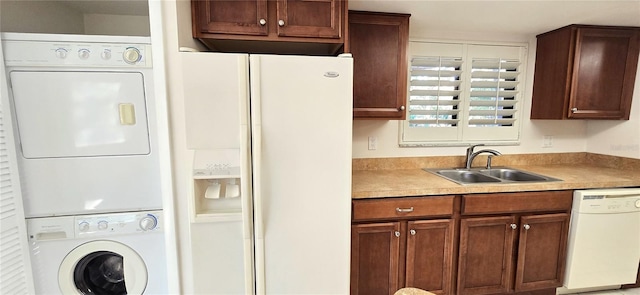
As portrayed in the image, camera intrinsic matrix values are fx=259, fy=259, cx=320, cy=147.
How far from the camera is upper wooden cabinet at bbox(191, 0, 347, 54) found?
4.74 feet

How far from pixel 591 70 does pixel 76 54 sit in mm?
3420

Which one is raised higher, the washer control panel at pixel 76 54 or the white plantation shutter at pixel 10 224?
the washer control panel at pixel 76 54

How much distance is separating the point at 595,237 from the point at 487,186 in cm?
91

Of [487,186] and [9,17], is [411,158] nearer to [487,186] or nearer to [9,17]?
[487,186]

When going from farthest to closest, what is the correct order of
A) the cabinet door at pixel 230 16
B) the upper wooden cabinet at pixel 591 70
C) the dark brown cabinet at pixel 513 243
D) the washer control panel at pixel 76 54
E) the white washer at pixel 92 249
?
the upper wooden cabinet at pixel 591 70, the dark brown cabinet at pixel 513 243, the cabinet door at pixel 230 16, the white washer at pixel 92 249, the washer control panel at pixel 76 54

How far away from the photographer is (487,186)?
1681 millimetres

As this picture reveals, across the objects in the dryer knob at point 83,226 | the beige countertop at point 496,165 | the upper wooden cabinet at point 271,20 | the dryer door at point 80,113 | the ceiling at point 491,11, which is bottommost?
the dryer knob at point 83,226

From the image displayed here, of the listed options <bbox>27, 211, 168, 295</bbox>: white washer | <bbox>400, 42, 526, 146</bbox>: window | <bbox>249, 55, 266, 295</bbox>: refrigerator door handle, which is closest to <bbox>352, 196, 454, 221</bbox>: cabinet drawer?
<bbox>249, 55, 266, 295</bbox>: refrigerator door handle

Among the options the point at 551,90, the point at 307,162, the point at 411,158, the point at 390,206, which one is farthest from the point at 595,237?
the point at 307,162

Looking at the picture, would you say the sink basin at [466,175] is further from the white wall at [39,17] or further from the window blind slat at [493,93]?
the white wall at [39,17]

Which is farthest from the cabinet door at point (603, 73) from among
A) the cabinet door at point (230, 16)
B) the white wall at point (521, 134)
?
the cabinet door at point (230, 16)

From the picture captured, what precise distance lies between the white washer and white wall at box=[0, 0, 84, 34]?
3.43 ft

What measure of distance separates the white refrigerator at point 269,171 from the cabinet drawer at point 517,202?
2.94ft

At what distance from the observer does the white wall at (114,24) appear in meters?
1.79
